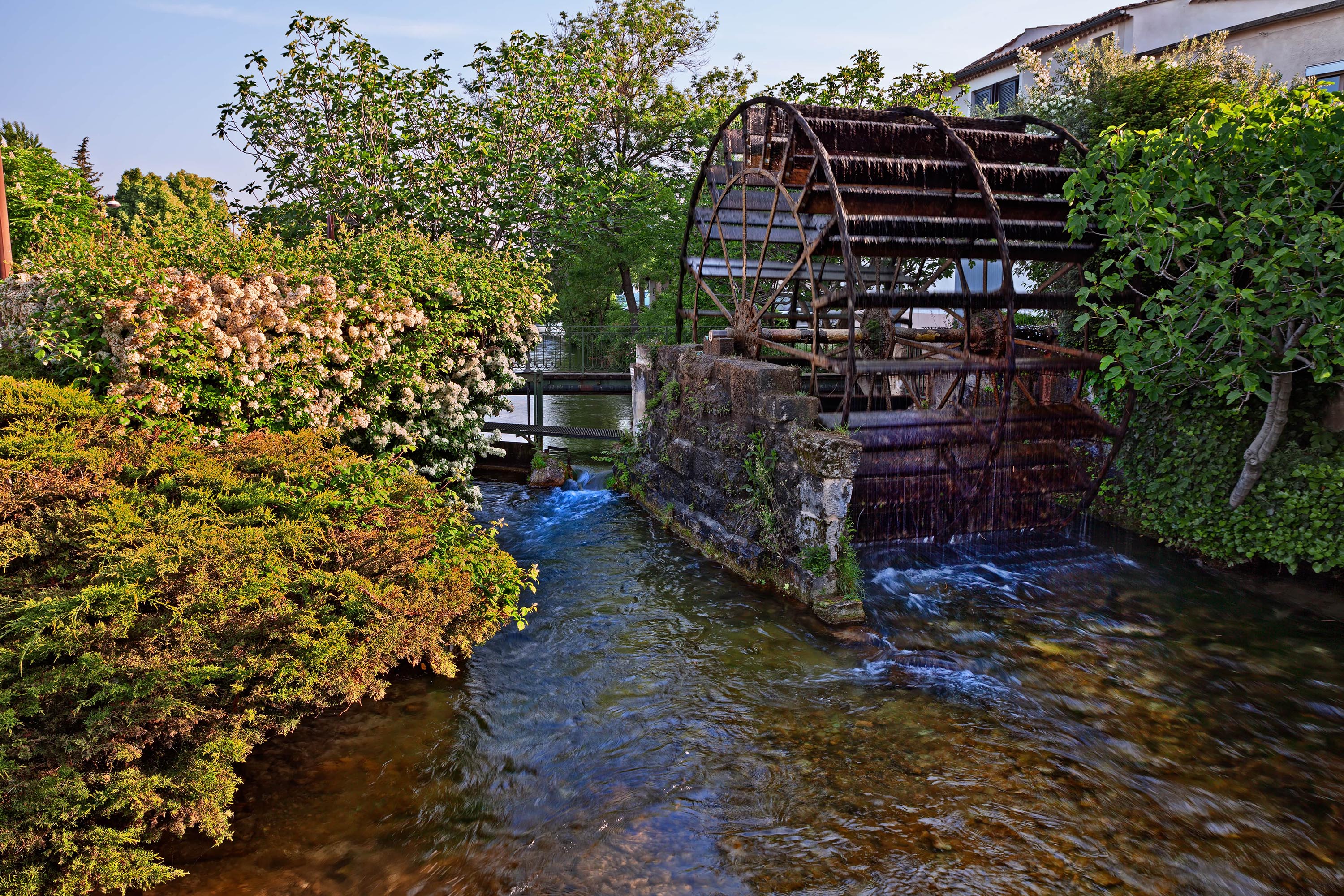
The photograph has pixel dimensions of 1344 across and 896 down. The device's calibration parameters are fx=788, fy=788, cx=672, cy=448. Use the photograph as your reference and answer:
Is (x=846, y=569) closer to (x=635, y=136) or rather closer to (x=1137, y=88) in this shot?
Answer: (x=1137, y=88)

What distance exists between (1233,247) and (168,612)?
298 inches

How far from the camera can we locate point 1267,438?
6.73 meters

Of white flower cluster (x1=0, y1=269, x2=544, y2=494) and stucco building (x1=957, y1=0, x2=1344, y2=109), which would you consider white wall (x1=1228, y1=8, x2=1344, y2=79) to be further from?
white flower cluster (x1=0, y1=269, x2=544, y2=494)

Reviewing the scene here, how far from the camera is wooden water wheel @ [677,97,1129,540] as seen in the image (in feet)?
24.1

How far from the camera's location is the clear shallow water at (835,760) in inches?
142

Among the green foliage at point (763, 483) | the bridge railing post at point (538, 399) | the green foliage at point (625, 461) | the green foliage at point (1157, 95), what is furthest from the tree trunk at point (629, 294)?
the green foliage at point (763, 483)

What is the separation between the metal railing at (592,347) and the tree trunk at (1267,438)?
1064 centimetres

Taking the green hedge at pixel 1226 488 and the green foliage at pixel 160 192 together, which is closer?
the green hedge at pixel 1226 488

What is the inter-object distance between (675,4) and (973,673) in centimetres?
1892

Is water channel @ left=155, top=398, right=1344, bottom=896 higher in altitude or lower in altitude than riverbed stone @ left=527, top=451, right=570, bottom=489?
lower

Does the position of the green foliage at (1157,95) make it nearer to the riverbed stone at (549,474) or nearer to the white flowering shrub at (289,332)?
the white flowering shrub at (289,332)

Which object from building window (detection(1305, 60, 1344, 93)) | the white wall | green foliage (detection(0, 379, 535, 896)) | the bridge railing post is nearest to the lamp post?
green foliage (detection(0, 379, 535, 896))

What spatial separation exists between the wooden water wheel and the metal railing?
7288mm


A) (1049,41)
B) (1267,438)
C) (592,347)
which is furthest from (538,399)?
(1049,41)
